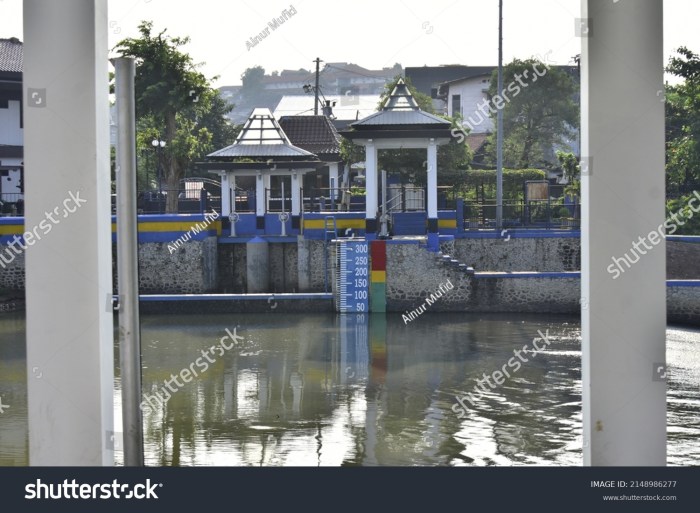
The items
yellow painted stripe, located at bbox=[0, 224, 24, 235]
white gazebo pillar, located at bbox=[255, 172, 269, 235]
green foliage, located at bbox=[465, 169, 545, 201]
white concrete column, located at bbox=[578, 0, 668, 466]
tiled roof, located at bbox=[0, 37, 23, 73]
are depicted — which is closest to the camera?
white concrete column, located at bbox=[578, 0, 668, 466]

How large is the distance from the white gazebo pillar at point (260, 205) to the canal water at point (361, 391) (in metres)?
4.63

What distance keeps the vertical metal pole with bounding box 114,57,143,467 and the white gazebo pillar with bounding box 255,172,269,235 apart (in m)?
18.8

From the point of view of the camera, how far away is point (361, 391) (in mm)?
12695

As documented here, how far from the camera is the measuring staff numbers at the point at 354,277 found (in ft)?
65.1

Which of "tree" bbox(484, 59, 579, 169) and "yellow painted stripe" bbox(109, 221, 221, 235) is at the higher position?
"tree" bbox(484, 59, 579, 169)

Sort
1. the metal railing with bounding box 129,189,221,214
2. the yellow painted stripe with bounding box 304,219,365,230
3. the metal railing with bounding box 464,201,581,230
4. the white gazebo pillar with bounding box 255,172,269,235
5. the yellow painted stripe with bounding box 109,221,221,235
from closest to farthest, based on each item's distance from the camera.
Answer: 1. the yellow painted stripe with bounding box 109,221,221,235
2. the yellow painted stripe with bounding box 304,219,365,230
3. the white gazebo pillar with bounding box 255,172,269,235
4. the metal railing with bounding box 464,201,581,230
5. the metal railing with bounding box 129,189,221,214

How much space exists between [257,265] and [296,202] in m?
2.23

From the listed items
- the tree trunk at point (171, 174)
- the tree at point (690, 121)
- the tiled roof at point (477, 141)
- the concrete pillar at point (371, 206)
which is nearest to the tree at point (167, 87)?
the tree trunk at point (171, 174)

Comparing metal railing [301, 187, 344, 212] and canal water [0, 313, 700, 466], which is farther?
metal railing [301, 187, 344, 212]

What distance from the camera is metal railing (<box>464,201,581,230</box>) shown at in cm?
2441

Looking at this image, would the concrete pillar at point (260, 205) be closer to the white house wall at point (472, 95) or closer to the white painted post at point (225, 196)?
the white painted post at point (225, 196)

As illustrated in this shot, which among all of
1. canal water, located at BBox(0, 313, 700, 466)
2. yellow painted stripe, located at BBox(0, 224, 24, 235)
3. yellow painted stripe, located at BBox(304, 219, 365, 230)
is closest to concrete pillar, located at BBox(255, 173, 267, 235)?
yellow painted stripe, located at BBox(304, 219, 365, 230)

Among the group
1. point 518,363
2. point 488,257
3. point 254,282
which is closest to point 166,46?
point 254,282

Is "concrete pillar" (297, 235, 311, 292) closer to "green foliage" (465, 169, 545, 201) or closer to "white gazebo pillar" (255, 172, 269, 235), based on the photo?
"white gazebo pillar" (255, 172, 269, 235)
